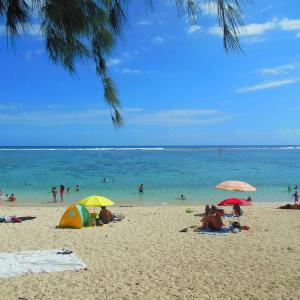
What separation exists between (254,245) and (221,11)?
30.9 ft

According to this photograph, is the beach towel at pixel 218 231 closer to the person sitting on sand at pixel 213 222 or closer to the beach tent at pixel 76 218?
the person sitting on sand at pixel 213 222

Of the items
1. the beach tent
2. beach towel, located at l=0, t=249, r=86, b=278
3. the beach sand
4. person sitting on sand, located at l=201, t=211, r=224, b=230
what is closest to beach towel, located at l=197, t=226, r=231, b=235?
person sitting on sand, located at l=201, t=211, r=224, b=230

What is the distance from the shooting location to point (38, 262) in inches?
355

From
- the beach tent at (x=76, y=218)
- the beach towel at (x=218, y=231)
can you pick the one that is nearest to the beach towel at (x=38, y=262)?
the beach tent at (x=76, y=218)

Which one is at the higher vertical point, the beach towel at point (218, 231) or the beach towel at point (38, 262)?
the beach towel at point (38, 262)

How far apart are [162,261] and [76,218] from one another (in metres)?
5.19

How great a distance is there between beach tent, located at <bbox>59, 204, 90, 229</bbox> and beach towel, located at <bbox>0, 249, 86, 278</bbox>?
3932 mm

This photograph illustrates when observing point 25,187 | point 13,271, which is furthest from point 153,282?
point 25,187

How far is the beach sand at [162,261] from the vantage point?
7395mm

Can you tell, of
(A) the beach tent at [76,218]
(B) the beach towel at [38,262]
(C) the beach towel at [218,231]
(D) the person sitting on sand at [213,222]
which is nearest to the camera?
(B) the beach towel at [38,262]

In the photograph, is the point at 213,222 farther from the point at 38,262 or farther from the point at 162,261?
the point at 38,262

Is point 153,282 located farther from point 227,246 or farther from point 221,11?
point 221,11

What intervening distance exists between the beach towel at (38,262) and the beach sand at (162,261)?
0.87 ft

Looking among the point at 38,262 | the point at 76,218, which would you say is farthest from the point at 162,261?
the point at 76,218
